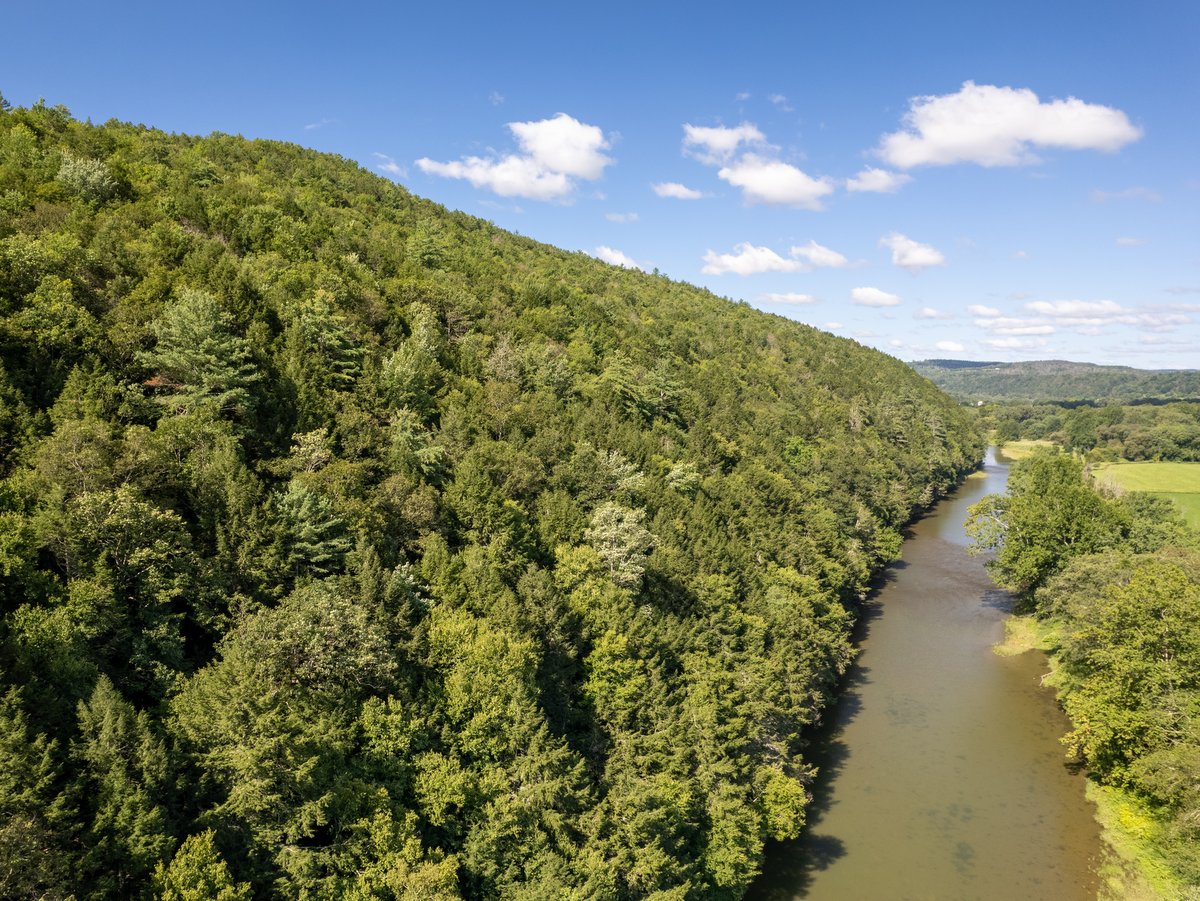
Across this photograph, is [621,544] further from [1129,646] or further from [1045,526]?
[1045,526]

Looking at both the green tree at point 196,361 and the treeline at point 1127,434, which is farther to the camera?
the treeline at point 1127,434

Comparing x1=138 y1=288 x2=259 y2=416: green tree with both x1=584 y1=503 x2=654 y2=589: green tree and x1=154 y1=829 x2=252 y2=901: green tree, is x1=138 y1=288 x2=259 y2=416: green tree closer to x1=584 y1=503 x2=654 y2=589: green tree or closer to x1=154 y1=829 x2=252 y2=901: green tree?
x1=154 y1=829 x2=252 y2=901: green tree

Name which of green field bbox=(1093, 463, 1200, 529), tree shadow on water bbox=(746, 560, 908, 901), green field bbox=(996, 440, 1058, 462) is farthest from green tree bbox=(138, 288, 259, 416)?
green field bbox=(996, 440, 1058, 462)

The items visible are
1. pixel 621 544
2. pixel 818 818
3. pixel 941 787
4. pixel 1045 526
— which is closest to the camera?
pixel 621 544

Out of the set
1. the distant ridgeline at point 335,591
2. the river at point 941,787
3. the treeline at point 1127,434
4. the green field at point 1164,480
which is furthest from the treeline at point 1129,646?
the treeline at point 1127,434

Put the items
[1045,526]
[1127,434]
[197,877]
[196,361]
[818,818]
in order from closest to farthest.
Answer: [197,877]
[196,361]
[818,818]
[1045,526]
[1127,434]

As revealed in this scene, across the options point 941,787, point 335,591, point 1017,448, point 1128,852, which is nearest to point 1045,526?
point 941,787

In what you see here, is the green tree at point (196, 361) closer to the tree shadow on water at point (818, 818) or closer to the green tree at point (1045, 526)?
the tree shadow on water at point (818, 818)
